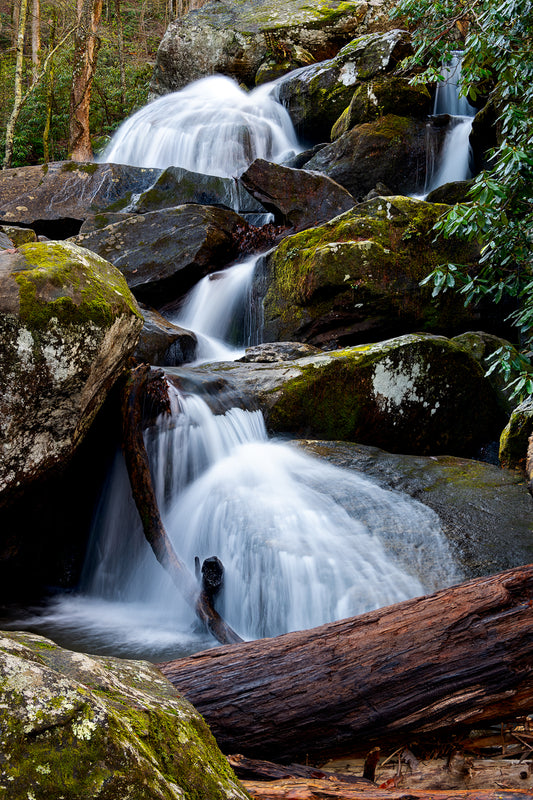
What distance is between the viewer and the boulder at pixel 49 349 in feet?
11.9

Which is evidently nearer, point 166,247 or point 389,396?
point 389,396

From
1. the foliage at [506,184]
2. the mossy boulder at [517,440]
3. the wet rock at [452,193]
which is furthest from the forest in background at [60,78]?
the mossy boulder at [517,440]

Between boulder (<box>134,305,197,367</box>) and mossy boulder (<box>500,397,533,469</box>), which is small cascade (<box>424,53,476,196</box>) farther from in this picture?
mossy boulder (<box>500,397,533,469</box>)

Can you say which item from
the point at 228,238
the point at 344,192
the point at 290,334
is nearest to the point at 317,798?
the point at 290,334

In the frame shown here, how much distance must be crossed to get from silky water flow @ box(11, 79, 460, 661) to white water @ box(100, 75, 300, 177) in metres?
11.3

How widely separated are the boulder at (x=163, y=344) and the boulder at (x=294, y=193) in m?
3.98

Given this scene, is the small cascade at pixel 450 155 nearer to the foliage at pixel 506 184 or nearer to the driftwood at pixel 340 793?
the foliage at pixel 506 184

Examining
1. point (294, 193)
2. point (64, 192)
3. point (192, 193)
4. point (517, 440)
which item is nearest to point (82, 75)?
point (64, 192)

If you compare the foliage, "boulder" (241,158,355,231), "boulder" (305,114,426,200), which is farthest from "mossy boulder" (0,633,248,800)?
"boulder" (305,114,426,200)

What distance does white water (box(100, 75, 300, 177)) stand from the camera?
15461 mm

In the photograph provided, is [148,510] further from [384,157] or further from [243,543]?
[384,157]

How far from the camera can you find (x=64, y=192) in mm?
13758

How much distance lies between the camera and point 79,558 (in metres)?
5.22

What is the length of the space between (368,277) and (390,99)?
6830mm
